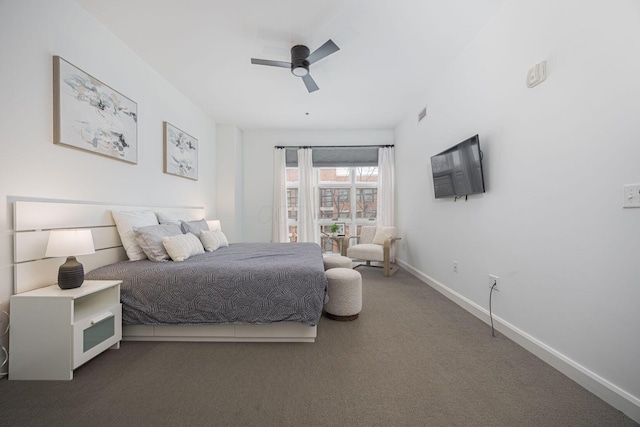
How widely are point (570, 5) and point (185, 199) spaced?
171 inches

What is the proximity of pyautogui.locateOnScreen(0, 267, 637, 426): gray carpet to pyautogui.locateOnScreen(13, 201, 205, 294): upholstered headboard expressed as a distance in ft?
2.16

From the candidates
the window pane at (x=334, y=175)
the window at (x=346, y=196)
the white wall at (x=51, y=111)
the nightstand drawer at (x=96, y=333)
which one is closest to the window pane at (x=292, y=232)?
the window at (x=346, y=196)

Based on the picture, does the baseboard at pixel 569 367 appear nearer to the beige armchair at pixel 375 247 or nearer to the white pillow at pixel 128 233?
the beige armchair at pixel 375 247

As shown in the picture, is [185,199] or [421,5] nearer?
[421,5]

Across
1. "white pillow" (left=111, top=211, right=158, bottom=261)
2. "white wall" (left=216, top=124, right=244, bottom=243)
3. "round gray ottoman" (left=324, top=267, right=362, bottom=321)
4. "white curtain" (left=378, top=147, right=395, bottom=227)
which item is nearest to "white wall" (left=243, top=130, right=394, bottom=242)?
"white curtain" (left=378, top=147, right=395, bottom=227)

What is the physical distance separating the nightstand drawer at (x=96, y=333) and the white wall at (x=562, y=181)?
3079 mm

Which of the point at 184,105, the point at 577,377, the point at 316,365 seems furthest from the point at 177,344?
the point at 184,105

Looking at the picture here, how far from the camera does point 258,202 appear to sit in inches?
216

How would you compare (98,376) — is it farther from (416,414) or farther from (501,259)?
(501,259)

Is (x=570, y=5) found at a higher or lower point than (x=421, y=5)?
lower

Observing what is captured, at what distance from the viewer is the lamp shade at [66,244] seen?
1736mm

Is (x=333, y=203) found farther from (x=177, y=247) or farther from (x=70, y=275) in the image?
(x=70, y=275)

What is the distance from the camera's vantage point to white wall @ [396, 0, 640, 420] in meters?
1.38

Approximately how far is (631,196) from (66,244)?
3314mm
